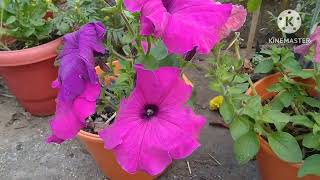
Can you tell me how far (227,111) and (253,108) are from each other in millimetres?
74

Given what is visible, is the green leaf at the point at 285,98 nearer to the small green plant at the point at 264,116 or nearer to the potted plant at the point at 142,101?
the small green plant at the point at 264,116

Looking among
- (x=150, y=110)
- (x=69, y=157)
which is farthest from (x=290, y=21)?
(x=69, y=157)

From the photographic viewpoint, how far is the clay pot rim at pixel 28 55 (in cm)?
182

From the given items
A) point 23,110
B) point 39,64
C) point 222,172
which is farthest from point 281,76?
point 23,110

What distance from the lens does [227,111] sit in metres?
1.25

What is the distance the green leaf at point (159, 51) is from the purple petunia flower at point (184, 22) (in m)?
0.18

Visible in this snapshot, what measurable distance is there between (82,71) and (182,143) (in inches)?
11.6

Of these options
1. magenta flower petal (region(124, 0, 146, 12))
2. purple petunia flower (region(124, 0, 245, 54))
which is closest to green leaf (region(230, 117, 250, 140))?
purple petunia flower (region(124, 0, 245, 54))

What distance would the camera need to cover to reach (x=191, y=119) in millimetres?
1045

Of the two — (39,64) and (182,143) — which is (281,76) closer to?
(182,143)

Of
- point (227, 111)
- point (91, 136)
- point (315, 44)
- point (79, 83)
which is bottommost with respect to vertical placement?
point (91, 136)

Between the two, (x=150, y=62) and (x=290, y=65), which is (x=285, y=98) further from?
(x=150, y=62)

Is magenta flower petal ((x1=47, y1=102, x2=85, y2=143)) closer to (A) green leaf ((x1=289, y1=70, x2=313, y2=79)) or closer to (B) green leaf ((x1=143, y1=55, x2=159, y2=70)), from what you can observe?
(B) green leaf ((x1=143, y1=55, x2=159, y2=70))

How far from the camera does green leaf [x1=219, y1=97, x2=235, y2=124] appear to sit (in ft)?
4.05
